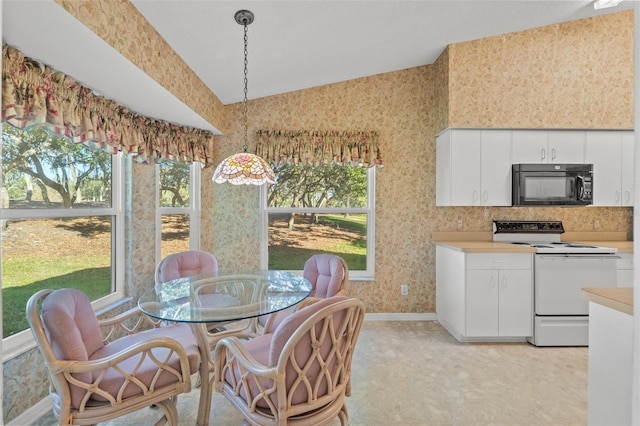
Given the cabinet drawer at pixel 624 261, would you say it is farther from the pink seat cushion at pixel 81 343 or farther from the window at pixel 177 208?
the window at pixel 177 208

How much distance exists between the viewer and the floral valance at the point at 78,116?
5.52 ft

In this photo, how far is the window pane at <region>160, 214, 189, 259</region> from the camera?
3.35 m

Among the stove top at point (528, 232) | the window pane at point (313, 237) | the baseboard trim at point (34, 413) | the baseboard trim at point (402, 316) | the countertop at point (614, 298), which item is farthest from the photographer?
the window pane at point (313, 237)

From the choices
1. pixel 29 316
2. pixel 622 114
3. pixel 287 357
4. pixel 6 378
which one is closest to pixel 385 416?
pixel 287 357

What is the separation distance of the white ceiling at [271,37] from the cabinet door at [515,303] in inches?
94.3

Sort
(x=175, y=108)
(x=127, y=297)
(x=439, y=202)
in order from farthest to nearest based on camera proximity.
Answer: (x=439, y=202), (x=127, y=297), (x=175, y=108)

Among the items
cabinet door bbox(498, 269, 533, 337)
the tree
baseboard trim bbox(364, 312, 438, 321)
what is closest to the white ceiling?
the tree

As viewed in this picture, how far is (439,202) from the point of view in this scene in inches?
143

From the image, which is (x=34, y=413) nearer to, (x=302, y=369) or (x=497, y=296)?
(x=302, y=369)

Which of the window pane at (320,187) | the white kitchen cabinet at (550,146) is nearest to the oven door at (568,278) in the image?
the white kitchen cabinet at (550,146)

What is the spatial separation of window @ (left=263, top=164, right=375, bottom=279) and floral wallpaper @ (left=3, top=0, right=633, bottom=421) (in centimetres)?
16

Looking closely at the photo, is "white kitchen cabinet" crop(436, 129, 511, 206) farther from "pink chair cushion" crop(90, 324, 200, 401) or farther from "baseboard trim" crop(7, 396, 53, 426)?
"baseboard trim" crop(7, 396, 53, 426)

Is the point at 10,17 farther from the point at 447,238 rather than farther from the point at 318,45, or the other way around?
the point at 447,238

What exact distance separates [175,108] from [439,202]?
9.32 ft
